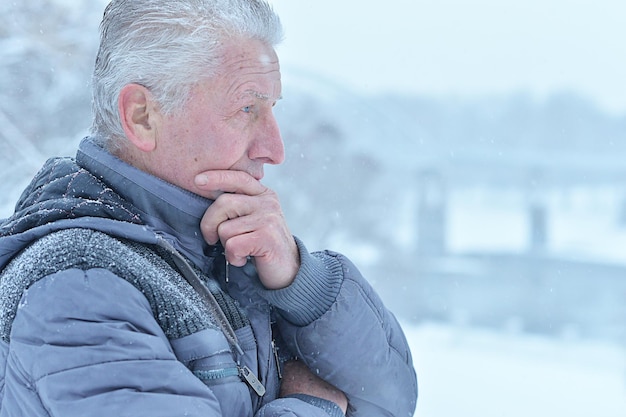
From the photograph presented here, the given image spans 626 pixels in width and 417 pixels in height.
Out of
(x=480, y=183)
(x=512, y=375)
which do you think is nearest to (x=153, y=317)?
(x=512, y=375)

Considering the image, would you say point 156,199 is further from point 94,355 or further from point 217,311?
point 94,355

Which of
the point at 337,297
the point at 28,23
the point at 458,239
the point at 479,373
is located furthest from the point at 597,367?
the point at 337,297

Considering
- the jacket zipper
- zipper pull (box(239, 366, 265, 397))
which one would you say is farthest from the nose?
zipper pull (box(239, 366, 265, 397))

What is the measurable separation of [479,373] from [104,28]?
6619mm

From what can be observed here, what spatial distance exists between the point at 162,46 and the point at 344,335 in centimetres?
69

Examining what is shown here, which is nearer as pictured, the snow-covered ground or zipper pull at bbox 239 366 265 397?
zipper pull at bbox 239 366 265 397

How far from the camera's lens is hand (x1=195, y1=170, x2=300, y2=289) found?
4.79 ft

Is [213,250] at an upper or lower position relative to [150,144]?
lower

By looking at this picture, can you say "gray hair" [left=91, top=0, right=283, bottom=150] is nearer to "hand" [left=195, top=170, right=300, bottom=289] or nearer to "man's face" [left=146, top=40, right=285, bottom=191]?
"man's face" [left=146, top=40, right=285, bottom=191]

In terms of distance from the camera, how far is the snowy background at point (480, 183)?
330 inches

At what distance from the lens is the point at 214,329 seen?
4.28 feet

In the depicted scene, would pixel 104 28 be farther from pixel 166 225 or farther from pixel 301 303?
pixel 301 303

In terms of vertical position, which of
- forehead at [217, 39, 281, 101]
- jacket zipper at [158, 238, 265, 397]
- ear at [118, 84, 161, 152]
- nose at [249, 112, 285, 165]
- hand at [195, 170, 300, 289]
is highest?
forehead at [217, 39, 281, 101]

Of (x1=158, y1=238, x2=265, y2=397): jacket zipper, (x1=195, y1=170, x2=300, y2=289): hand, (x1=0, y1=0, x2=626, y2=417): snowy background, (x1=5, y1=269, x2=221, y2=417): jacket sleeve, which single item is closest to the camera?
(x1=5, y1=269, x2=221, y2=417): jacket sleeve
